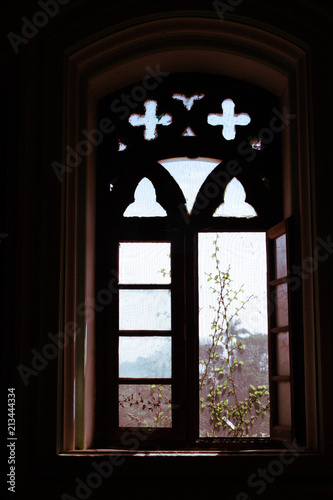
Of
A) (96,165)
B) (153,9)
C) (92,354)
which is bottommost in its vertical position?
(92,354)

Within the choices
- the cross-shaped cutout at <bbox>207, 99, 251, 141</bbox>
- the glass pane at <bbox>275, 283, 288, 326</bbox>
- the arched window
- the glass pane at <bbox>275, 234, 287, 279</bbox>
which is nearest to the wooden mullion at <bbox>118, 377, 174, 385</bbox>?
the arched window

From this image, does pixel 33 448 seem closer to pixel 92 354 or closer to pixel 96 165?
pixel 92 354

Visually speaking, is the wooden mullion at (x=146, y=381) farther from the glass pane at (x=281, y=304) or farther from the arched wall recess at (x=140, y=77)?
the glass pane at (x=281, y=304)

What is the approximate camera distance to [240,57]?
345cm

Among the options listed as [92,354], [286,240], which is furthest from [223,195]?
[92,354]

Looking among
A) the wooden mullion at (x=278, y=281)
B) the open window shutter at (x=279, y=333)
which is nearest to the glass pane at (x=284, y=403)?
the open window shutter at (x=279, y=333)

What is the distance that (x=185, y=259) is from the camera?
3.53 m

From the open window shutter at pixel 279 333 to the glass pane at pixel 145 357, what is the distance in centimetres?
63

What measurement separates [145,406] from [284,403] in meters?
0.82

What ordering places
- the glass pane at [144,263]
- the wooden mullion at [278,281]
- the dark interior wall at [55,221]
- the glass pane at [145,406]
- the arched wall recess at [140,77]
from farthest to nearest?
the glass pane at [144,263], the glass pane at [145,406], the wooden mullion at [278,281], the arched wall recess at [140,77], the dark interior wall at [55,221]

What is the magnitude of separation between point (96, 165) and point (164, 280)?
0.85 metres

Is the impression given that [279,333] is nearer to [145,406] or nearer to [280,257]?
[280,257]

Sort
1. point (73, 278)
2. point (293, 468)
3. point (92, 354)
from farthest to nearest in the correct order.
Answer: point (92, 354) < point (73, 278) < point (293, 468)

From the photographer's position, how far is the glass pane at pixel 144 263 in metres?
3.56
